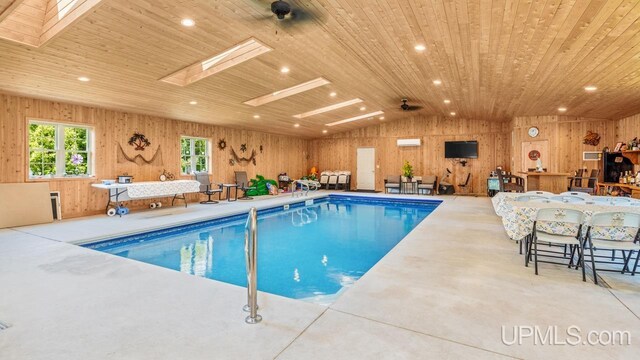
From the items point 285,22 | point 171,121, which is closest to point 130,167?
point 171,121

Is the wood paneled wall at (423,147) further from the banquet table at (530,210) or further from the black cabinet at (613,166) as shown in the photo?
the banquet table at (530,210)

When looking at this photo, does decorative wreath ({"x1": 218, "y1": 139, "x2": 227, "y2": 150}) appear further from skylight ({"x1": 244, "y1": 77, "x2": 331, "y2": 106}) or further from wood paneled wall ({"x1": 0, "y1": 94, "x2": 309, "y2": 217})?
skylight ({"x1": 244, "y1": 77, "x2": 331, "y2": 106})

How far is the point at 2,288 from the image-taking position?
113 inches

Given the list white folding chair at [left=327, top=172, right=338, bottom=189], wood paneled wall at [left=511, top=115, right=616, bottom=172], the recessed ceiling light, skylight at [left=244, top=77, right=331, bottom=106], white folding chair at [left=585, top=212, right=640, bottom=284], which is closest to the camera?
white folding chair at [left=585, top=212, right=640, bottom=284]

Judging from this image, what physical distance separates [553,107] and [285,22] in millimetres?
Result: 7349

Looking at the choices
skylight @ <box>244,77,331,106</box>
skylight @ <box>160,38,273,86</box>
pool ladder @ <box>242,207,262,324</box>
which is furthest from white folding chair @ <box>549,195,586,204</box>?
skylight @ <box>244,77,331,106</box>

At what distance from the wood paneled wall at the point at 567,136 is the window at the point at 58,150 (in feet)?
38.9

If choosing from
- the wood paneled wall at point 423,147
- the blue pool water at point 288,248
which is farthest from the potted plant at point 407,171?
the blue pool water at point 288,248

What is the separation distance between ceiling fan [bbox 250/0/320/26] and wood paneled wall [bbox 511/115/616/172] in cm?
844

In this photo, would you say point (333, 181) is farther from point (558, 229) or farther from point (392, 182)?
point (558, 229)

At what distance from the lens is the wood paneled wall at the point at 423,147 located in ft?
Answer: 38.1

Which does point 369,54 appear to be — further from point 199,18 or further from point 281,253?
point 281,253

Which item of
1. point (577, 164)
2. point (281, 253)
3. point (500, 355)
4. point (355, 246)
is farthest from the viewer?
point (577, 164)

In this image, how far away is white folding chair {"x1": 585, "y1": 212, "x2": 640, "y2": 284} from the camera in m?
2.87
